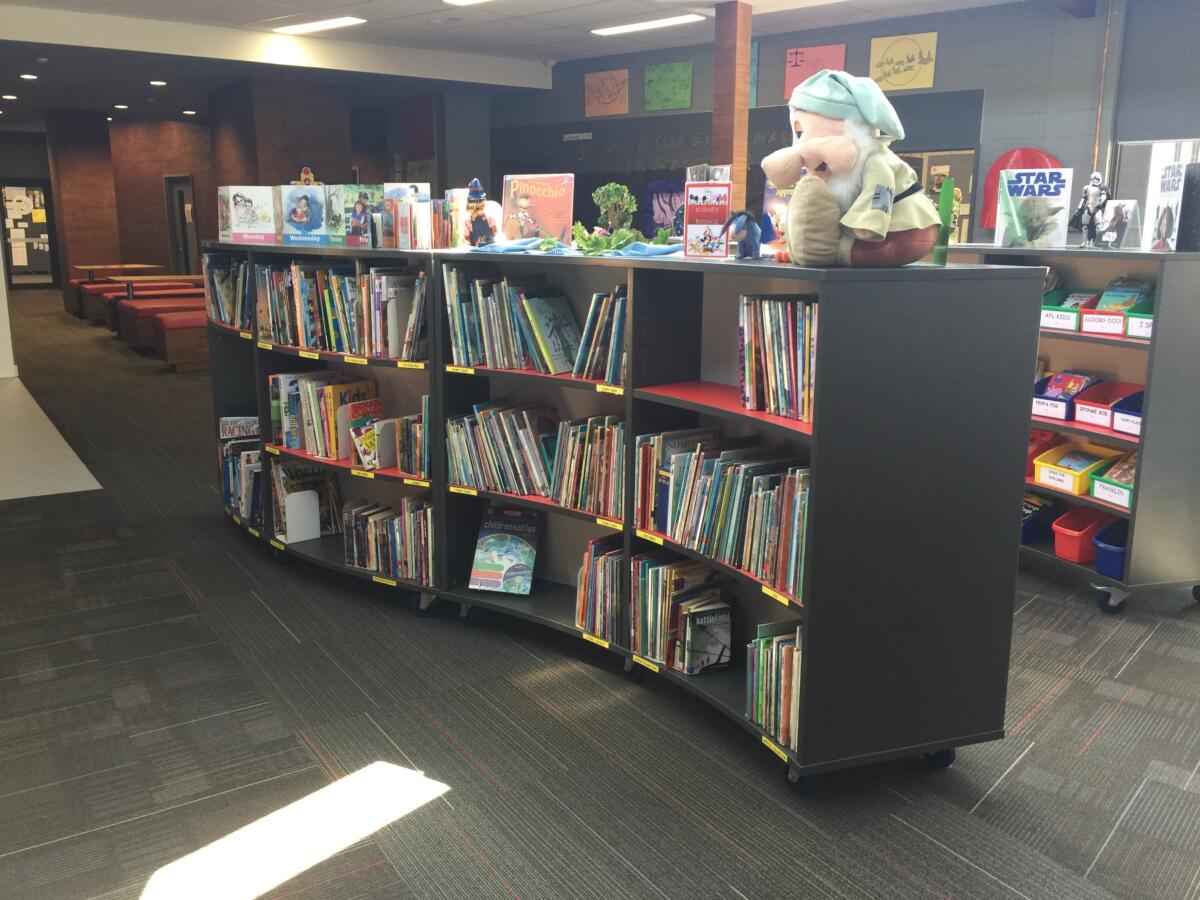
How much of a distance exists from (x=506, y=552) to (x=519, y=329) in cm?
87

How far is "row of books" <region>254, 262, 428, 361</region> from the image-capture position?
3916 millimetres

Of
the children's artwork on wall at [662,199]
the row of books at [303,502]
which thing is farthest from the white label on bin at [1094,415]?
the children's artwork on wall at [662,199]

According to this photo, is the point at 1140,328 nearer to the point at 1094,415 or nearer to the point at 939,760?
the point at 1094,415

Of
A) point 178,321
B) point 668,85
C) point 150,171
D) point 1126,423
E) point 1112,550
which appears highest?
point 668,85

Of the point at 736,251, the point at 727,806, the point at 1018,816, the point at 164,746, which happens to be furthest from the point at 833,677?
the point at 164,746

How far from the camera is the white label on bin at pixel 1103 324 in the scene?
13.2 ft

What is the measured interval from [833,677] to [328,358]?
2.56m

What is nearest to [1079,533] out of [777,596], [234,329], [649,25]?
[777,596]

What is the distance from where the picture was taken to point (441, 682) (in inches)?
133

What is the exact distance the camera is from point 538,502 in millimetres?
3588

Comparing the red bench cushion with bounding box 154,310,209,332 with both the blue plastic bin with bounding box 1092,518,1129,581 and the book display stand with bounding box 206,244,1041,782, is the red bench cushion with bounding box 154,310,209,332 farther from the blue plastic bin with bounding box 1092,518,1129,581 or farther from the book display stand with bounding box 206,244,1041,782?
the blue plastic bin with bounding box 1092,518,1129,581

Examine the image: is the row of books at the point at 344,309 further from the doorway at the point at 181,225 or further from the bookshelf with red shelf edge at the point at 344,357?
the doorway at the point at 181,225

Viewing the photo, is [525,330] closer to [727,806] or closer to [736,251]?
[736,251]

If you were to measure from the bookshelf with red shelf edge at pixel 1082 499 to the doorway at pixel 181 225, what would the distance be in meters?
14.3
